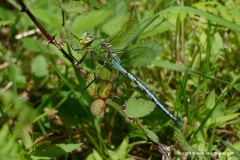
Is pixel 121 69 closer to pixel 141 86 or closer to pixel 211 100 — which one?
pixel 141 86

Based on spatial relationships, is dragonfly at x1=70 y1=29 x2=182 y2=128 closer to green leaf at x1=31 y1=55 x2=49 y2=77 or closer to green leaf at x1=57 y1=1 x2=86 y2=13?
green leaf at x1=57 y1=1 x2=86 y2=13

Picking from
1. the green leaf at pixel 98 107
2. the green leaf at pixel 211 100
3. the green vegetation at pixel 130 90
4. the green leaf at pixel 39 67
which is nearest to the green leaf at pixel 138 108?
the green vegetation at pixel 130 90

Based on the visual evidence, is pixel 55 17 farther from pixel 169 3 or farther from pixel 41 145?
pixel 41 145

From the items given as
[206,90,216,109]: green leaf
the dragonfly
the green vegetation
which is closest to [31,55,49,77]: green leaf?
the green vegetation

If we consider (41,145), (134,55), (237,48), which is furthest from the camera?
(237,48)

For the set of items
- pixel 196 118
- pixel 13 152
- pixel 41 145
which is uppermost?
pixel 13 152

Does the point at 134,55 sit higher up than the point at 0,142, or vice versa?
the point at 0,142

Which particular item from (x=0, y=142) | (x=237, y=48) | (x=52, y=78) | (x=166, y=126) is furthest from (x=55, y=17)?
(x=0, y=142)

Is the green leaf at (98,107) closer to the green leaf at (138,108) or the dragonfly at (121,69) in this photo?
the green leaf at (138,108)
